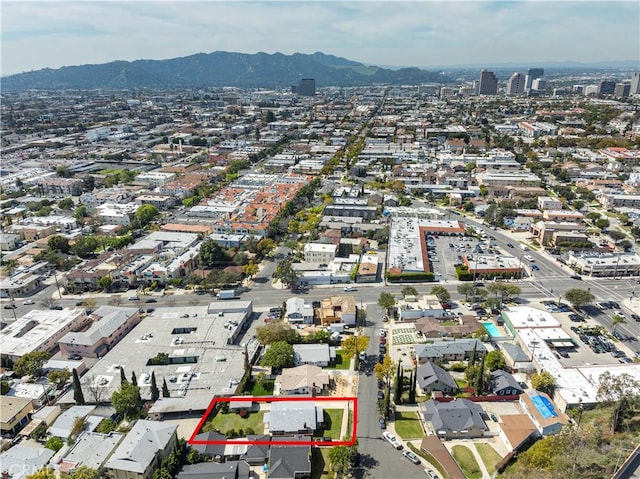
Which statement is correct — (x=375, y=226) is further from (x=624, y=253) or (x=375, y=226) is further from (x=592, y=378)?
(x=592, y=378)

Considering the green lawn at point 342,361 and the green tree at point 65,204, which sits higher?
the green tree at point 65,204

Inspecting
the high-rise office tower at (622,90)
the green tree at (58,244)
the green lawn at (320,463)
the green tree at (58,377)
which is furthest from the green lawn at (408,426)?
the high-rise office tower at (622,90)

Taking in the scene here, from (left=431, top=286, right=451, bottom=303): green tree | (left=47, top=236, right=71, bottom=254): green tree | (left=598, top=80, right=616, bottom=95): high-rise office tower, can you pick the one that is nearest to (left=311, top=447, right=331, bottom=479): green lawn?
(left=431, top=286, right=451, bottom=303): green tree

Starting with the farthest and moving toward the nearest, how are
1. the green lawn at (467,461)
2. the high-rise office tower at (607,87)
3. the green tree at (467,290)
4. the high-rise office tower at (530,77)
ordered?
1. the high-rise office tower at (530,77)
2. the high-rise office tower at (607,87)
3. the green tree at (467,290)
4. the green lawn at (467,461)

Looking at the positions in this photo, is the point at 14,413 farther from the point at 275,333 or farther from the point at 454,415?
the point at 454,415

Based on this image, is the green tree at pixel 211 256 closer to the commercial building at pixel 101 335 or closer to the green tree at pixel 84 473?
the commercial building at pixel 101 335

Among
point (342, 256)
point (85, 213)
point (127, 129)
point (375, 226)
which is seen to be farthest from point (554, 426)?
A: point (127, 129)

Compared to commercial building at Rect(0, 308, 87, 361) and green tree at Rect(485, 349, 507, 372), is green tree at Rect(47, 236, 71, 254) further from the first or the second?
green tree at Rect(485, 349, 507, 372)
